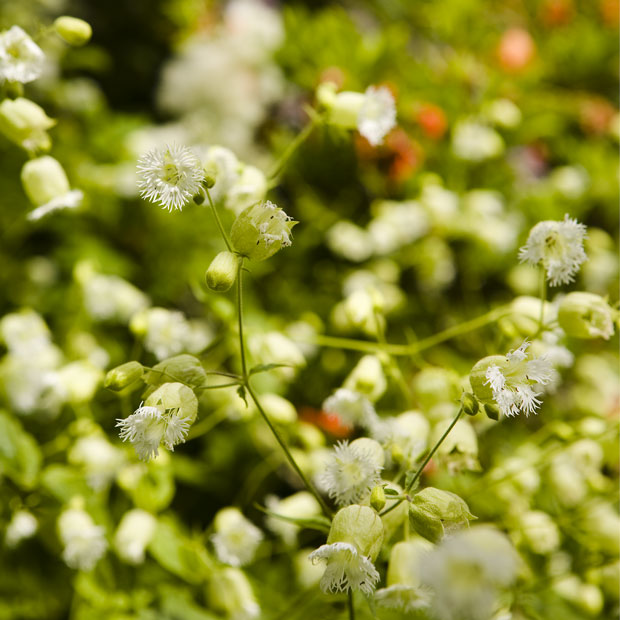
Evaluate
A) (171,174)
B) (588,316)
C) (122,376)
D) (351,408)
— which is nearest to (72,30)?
(171,174)

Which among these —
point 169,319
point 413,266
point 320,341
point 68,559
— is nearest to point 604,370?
point 413,266

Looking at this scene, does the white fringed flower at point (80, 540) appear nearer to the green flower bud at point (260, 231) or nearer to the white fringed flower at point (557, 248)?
the green flower bud at point (260, 231)

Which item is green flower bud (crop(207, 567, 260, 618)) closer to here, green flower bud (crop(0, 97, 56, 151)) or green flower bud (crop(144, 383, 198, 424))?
green flower bud (crop(144, 383, 198, 424))

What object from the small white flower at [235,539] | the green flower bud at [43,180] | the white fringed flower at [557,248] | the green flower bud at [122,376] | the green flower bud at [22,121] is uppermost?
the green flower bud at [22,121]

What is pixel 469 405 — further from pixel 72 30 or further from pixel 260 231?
pixel 72 30

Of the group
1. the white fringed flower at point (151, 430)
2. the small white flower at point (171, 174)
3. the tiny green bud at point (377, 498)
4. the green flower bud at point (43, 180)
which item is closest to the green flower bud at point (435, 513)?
the tiny green bud at point (377, 498)

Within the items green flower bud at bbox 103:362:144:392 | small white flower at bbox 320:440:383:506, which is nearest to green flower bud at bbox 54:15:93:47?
green flower bud at bbox 103:362:144:392

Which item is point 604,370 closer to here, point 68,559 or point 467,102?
point 467,102
